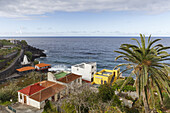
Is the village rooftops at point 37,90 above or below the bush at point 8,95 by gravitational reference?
above

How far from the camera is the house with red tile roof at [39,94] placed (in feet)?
80.8

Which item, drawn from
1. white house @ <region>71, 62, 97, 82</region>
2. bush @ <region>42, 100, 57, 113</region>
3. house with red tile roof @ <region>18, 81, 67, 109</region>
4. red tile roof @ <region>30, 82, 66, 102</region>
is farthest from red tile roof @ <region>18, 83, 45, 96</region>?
white house @ <region>71, 62, 97, 82</region>

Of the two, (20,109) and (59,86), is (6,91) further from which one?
(59,86)

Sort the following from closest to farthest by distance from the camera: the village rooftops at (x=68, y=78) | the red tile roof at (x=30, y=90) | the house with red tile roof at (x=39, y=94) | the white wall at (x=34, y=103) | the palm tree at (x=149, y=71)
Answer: the palm tree at (x=149, y=71) → the white wall at (x=34, y=103) → the house with red tile roof at (x=39, y=94) → the red tile roof at (x=30, y=90) → the village rooftops at (x=68, y=78)

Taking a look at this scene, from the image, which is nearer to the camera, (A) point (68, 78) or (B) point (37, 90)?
(B) point (37, 90)

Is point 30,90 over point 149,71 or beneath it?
beneath

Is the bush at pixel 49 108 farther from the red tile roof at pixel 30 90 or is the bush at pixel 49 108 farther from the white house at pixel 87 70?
the white house at pixel 87 70

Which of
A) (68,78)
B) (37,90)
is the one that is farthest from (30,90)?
(68,78)

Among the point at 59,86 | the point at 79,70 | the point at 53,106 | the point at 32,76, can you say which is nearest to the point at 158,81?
the point at 53,106

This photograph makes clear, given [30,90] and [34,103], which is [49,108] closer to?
[34,103]

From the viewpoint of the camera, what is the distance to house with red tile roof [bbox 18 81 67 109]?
2464 centimetres

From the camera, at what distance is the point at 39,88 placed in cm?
2855

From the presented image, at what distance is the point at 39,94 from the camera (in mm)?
25875

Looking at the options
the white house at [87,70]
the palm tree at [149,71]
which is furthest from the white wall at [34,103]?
the palm tree at [149,71]
